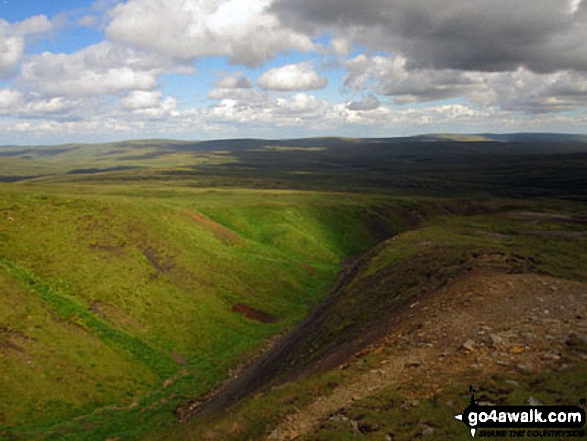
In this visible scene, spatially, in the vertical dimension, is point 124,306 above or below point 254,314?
above

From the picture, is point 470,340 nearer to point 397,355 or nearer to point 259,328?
point 397,355

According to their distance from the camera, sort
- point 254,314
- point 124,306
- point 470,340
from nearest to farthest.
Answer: point 470,340 → point 124,306 → point 254,314

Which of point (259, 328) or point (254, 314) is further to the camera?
point (254, 314)

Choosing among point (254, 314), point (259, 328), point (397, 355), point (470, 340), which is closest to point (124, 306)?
point (259, 328)

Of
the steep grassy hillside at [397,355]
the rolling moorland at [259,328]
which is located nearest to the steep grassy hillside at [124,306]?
the rolling moorland at [259,328]

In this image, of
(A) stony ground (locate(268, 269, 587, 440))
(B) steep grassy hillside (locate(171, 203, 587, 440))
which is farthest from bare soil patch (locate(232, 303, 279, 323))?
(A) stony ground (locate(268, 269, 587, 440))

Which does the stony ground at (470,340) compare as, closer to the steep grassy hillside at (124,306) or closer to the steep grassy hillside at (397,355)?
the steep grassy hillside at (397,355)

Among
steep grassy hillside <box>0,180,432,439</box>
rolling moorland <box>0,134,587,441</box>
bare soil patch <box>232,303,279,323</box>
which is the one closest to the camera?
rolling moorland <box>0,134,587,441</box>

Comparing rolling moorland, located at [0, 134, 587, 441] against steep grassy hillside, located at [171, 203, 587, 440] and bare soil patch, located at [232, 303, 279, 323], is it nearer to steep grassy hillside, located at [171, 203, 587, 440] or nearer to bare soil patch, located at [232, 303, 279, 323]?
steep grassy hillside, located at [171, 203, 587, 440]

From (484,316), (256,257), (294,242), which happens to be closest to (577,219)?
(294,242)

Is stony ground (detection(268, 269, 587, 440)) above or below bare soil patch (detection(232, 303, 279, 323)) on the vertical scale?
above
